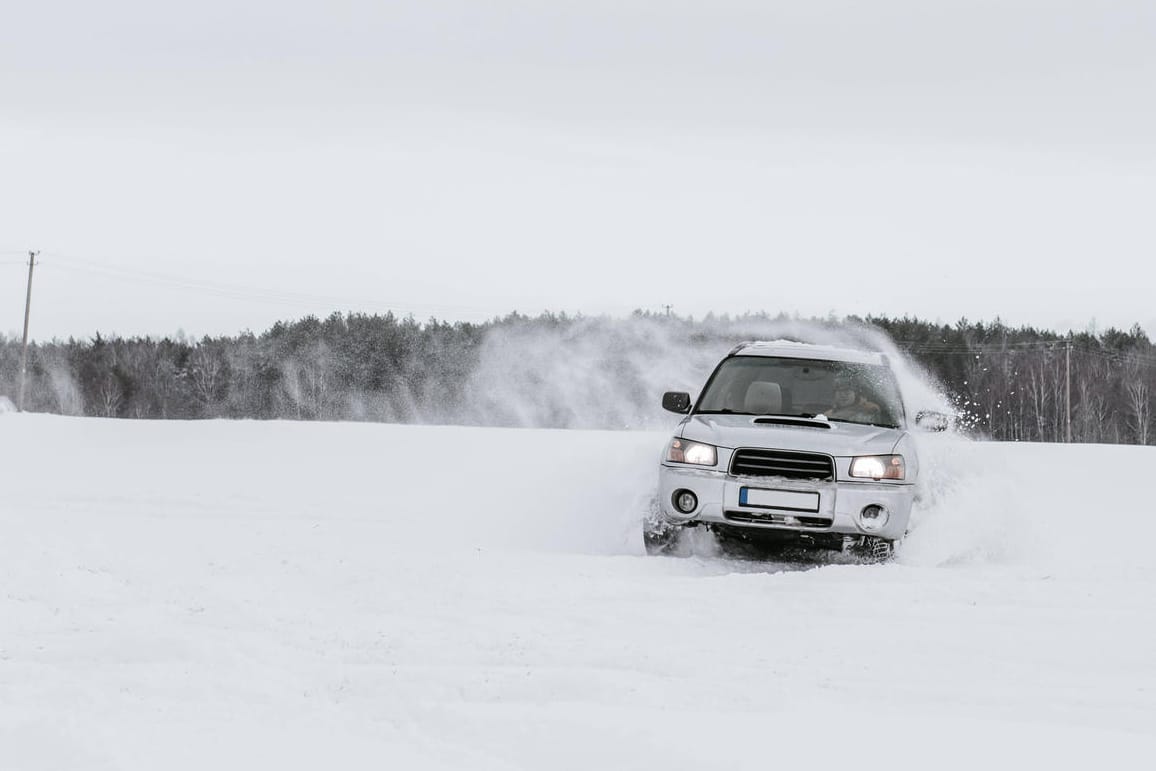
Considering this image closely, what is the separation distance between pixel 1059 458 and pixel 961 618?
1429cm

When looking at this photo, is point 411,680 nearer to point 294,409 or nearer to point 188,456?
point 188,456

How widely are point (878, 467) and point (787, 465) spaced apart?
2.02ft

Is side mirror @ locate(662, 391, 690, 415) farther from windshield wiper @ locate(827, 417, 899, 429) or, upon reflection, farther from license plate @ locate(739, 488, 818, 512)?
license plate @ locate(739, 488, 818, 512)

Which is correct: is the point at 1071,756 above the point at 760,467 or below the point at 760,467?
below

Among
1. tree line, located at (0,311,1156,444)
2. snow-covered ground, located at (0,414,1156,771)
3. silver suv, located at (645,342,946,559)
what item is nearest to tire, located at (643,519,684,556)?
silver suv, located at (645,342,946,559)

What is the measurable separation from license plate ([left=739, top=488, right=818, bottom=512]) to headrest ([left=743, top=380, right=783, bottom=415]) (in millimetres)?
1284

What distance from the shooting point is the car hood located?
735 centimetres

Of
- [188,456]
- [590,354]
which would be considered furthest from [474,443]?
[590,354]

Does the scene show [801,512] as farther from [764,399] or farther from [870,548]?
[764,399]

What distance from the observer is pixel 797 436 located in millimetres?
7461

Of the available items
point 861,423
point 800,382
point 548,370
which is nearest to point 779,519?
point 861,423

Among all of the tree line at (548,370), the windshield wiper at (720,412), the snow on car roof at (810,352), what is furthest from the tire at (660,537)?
the tree line at (548,370)

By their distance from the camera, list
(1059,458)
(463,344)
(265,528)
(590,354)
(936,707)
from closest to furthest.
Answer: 1. (936,707)
2. (265,528)
3. (1059,458)
4. (590,354)
5. (463,344)

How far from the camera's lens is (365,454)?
55.9 feet
